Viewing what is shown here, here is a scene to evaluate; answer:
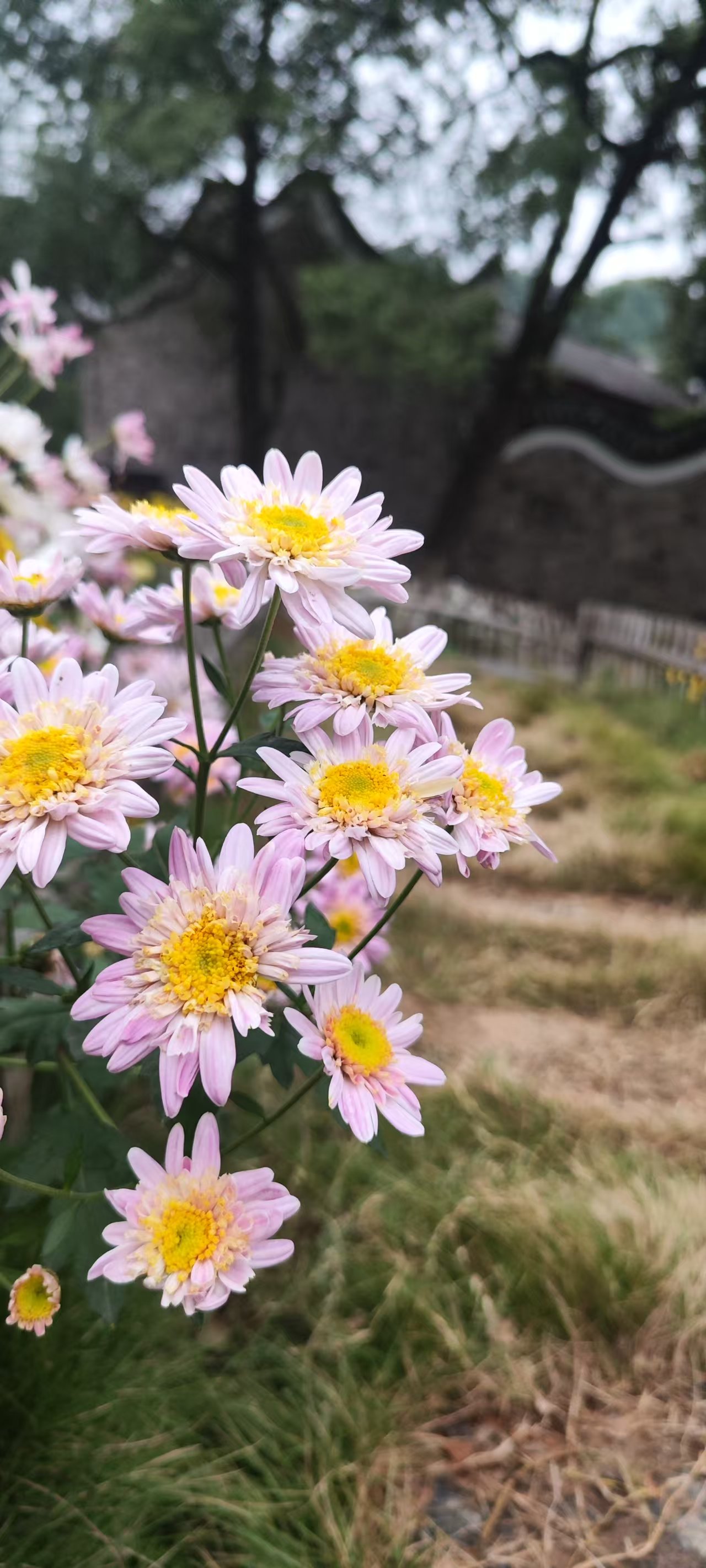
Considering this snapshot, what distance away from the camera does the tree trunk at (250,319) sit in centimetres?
971

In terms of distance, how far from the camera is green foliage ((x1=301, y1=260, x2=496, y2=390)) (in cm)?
882

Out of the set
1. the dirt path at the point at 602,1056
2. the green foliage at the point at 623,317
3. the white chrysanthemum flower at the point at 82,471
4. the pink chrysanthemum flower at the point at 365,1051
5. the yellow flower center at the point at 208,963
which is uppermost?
the green foliage at the point at 623,317

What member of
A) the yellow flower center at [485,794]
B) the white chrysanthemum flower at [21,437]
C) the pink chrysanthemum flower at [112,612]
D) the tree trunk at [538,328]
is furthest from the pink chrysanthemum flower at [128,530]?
the tree trunk at [538,328]

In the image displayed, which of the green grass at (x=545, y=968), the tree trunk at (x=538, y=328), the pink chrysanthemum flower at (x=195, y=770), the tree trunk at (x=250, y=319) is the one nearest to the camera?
the pink chrysanthemum flower at (x=195, y=770)

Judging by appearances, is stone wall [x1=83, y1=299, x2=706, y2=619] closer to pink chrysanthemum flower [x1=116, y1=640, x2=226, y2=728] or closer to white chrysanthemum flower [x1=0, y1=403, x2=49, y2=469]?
pink chrysanthemum flower [x1=116, y1=640, x2=226, y2=728]

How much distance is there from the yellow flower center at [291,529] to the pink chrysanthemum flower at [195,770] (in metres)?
0.34

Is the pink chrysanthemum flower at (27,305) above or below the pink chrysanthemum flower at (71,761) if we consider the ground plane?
above

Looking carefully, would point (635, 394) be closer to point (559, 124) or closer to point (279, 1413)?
point (559, 124)

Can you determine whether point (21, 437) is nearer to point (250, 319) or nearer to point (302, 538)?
point (302, 538)

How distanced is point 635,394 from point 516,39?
10.5ft

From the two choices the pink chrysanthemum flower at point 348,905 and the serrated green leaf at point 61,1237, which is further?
the pink chrysanthemum flower at point 348,905

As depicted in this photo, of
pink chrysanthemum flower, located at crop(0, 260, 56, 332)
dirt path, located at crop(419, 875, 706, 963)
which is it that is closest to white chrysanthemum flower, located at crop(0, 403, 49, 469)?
pink chrysanthemum flower, located at crop(0, 260, 56, 332)

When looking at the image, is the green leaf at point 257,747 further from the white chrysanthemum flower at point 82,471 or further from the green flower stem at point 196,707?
the white chrysanthemum flower at point 82,471

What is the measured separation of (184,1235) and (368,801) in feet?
1.23
